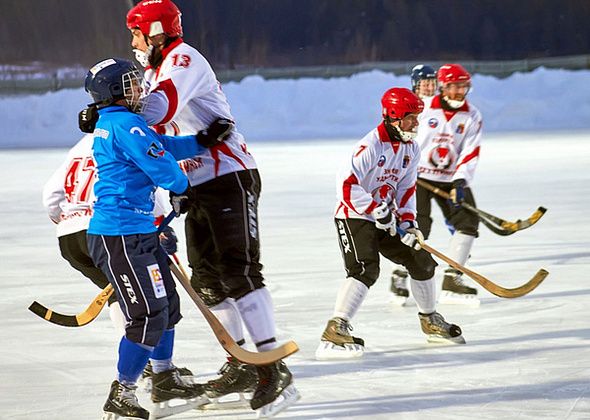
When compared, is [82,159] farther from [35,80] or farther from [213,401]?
[35,80]

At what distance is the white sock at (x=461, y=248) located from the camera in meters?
5.51

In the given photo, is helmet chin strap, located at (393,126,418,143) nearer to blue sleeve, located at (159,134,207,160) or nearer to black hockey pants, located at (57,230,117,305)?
blue sleeve, located at (159,134,207,160)

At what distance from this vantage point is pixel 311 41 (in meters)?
18.3

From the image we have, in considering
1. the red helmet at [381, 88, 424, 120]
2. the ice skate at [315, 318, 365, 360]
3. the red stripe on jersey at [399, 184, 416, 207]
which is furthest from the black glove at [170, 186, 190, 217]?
the red stripe on jersey at [399, 184, 416, 207]

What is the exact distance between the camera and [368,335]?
4.53 metres

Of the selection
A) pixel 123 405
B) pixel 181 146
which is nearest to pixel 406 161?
pixel 181 146

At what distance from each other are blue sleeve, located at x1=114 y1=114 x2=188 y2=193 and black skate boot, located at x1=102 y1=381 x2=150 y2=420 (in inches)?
23.3

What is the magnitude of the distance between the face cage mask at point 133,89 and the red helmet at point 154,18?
345mm

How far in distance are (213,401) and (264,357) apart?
0.28 m

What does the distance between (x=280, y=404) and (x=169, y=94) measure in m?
0.99

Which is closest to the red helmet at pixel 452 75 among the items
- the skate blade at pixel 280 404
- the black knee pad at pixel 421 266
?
the black knee pad at pixel 421 266

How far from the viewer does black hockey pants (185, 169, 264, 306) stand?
3.49m

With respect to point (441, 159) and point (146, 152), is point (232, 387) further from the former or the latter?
point (441, 159)

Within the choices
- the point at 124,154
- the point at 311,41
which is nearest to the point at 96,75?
the point at 124,154
